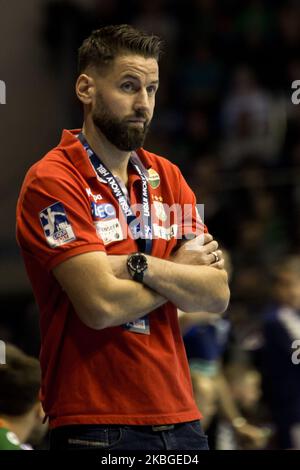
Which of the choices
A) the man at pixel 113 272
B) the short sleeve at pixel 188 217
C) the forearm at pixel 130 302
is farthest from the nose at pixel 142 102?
the forearm at pixel 130 302

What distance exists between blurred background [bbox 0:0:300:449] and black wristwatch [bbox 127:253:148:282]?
4.81 metres

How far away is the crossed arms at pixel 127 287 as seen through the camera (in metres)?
3.73

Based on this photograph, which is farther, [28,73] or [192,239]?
[28,73]

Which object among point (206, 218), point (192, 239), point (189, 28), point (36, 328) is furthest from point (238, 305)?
point (192, 239)

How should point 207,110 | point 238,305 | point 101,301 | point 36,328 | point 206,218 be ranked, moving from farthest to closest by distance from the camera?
point 207,110 < point 206,218 < point 238,305 < point 36,328 < point 101,301

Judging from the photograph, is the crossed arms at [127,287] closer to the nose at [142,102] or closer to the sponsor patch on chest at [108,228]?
the sponsor patch on chest at [108,228]

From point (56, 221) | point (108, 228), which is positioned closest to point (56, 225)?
point (56, 221)

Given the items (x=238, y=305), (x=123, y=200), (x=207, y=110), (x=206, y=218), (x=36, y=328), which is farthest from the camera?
(x=207, y=110)

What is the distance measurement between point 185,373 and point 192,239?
50 centimetres

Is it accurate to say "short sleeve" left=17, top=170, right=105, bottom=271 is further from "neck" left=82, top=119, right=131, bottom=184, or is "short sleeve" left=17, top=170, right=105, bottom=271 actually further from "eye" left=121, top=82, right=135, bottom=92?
"eye" left=121, top=82, right=135, bottom=92

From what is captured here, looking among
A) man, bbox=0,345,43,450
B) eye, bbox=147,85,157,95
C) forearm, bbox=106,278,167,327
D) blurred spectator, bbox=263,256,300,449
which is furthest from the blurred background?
forearm, bbox=106,278,167,327

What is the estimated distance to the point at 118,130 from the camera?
13.1ft

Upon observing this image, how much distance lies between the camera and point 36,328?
7.39 m
